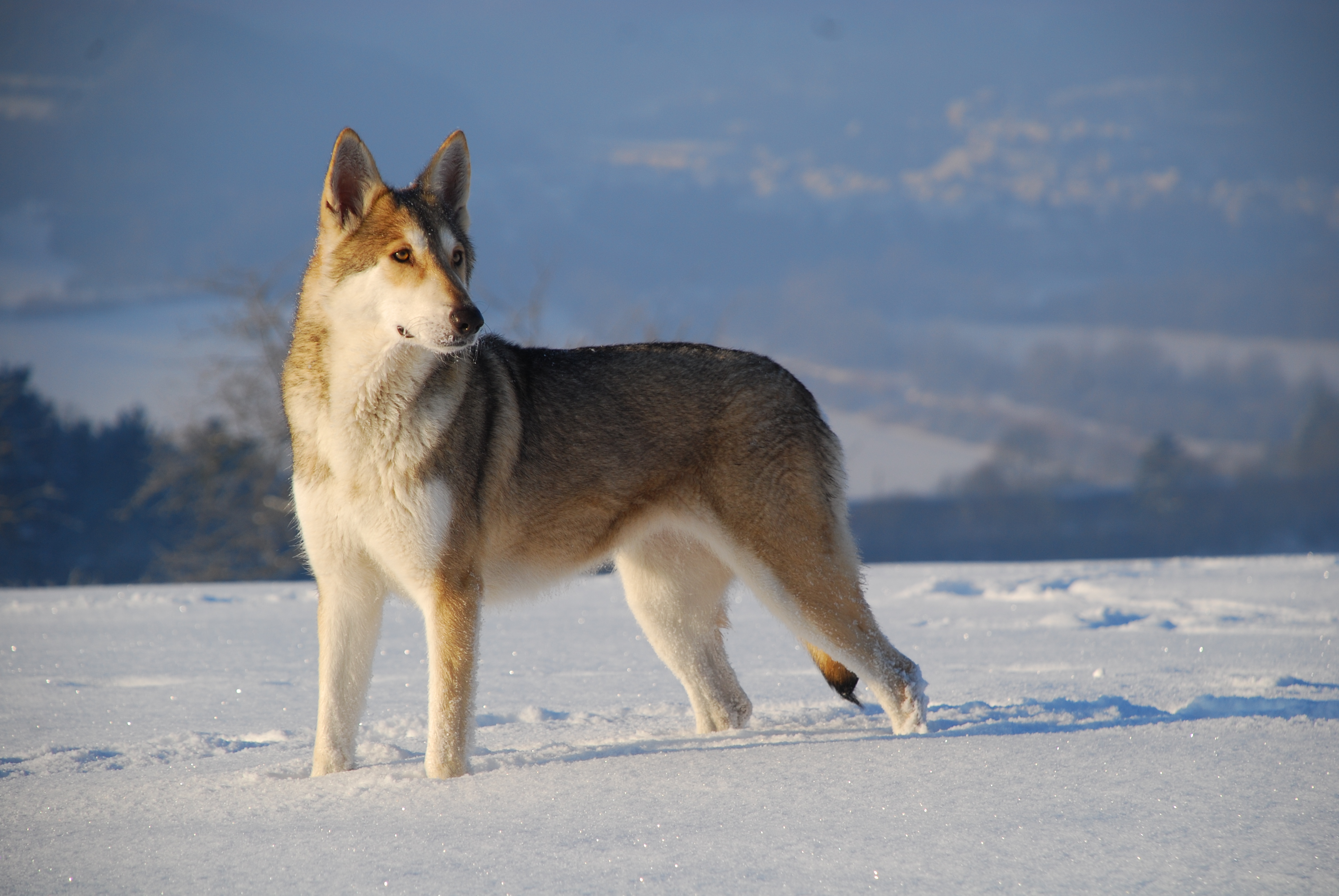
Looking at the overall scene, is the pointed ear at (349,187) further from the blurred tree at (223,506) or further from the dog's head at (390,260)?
the blurred tree at (223,506)

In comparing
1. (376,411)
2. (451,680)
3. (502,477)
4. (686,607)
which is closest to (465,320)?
(376,411)

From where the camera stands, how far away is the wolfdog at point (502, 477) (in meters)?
4.00

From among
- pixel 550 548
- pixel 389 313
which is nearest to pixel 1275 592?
pixel 550 548

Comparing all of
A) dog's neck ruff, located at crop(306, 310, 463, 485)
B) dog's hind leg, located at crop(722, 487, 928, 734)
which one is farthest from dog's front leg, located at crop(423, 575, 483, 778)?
dog's hind leg, located at crop(722, 487, 928, 734)

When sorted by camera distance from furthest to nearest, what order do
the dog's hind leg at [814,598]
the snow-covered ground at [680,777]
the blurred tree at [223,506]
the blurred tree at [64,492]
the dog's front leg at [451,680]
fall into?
the blurred tree at [64,492] → the blurred tree at [223,506] → the dog's hind leg at [814,598] → the dog's front leg at [451,680] → the snow-covered ground at [680,777]

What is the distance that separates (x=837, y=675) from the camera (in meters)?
4.93

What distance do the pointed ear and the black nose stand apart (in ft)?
2.31

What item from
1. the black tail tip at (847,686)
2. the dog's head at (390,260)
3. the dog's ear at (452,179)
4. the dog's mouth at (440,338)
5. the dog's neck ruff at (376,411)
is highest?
the dog's ear at (452,179)

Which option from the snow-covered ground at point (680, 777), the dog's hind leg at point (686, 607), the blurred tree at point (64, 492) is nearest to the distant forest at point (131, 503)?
the blurred tree at point (64, 492)

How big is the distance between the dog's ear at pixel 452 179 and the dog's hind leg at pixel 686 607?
5.95ft

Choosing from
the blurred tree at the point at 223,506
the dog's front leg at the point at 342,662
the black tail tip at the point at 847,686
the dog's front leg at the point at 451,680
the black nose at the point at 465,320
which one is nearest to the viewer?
the black nose at the point at 465,320

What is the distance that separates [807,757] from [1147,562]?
30.1 feet

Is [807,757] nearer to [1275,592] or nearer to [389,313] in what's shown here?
[389,313]

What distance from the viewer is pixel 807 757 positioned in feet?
13.3
